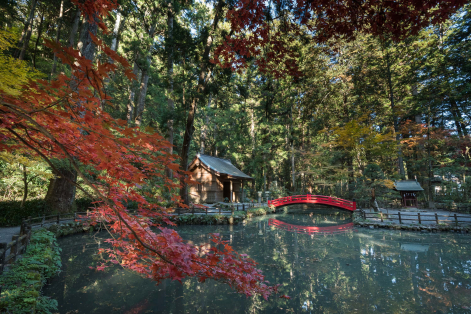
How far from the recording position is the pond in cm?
414

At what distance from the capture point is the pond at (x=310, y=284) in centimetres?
414

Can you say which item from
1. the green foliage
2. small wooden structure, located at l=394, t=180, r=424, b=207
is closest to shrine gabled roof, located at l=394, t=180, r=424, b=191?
small wooden structure, located at l=394, t=180, r=424, b=207

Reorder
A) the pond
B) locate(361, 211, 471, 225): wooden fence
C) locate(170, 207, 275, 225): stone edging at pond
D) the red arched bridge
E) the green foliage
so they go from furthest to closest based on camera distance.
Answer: the red arched bridge < locate(170, 207, 275, 225): stone edging at pond < locate(361, 211, 471, 225): wooden fence < the pond < the green foliage

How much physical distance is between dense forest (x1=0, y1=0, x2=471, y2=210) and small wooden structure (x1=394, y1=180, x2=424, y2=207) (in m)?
0.89

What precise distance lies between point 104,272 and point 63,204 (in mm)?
5405

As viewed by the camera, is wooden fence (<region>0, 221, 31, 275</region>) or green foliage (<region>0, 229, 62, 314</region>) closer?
green foliage (<region>0, 229, 62, 314</region>)

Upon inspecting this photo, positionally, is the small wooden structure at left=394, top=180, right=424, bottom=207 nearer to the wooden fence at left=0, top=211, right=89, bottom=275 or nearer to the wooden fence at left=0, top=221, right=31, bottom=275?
the wooden fence at left=0, top=211, right=89, bottom=275

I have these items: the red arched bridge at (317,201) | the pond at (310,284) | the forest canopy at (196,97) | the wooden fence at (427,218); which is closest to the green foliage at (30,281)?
the pond at (310,284)

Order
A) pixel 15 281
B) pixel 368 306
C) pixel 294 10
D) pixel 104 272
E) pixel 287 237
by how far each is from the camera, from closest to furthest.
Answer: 1. pixel 294 10
2. pixel 15 281
3. pixel 368 306
4. pixel 104 272
5. pixel 287 237

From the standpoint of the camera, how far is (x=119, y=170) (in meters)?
2.56

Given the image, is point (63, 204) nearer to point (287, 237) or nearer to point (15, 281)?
point (15, 281)

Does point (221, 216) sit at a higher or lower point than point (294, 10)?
lower

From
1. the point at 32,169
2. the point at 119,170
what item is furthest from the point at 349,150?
the point at 32,169

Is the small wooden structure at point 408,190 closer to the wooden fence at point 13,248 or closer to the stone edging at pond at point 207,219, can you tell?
the stone edging at pond at point 207,219
